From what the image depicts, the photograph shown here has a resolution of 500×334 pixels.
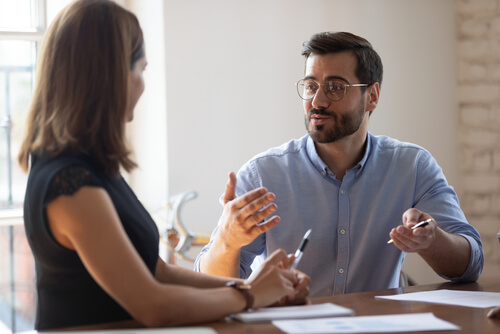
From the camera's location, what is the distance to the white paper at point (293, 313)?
141 centimetres

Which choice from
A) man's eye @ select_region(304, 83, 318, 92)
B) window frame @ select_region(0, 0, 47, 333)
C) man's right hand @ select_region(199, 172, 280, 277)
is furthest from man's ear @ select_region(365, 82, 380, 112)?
window frame @ select_region(0, 0, 47, 333)

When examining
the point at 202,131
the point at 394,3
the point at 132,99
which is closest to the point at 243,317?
the point at 132,99

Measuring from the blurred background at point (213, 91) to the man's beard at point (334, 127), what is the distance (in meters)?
1.12

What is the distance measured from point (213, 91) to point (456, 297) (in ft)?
6.41

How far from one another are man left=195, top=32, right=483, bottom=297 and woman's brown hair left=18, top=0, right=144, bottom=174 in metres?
0.69

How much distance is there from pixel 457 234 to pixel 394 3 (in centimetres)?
208

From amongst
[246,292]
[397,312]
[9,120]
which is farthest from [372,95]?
[9,120]

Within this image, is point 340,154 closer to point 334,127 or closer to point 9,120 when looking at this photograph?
point 334,127

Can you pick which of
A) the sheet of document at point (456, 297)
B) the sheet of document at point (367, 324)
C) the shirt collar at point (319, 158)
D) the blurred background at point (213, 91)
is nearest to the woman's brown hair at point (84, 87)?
the sheet of document at point (367, 324)

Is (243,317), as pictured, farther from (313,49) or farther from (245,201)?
(313,49)

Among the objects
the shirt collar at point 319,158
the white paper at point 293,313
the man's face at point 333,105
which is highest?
the man's face at point 333,105

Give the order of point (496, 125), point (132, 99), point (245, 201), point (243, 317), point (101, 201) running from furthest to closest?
point (496, 125) < point (245, 201) < point (132, 99) < point (243, 317) < point (101, 201)

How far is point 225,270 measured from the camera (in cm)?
209

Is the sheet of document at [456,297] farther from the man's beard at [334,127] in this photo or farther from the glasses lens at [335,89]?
the glasses lens at [335,89]
